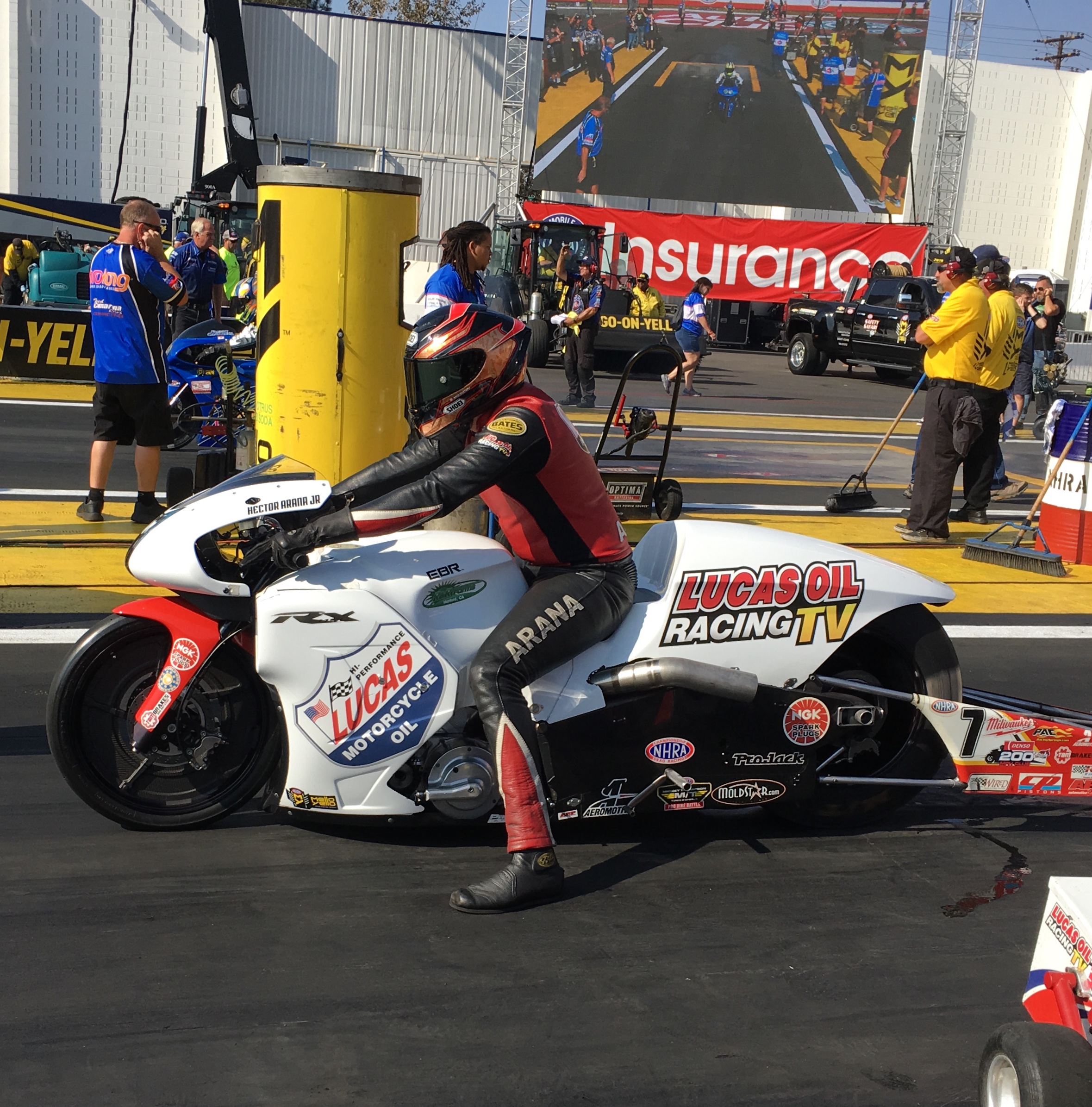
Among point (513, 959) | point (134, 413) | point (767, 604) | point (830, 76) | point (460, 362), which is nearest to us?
point (513, 959)

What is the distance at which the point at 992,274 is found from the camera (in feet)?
30.6

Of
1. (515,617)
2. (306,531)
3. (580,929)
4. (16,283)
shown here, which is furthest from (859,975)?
(16,283)

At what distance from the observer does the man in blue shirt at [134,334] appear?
7918 mm

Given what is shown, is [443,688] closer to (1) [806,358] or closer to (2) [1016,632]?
(2) [1016,632]

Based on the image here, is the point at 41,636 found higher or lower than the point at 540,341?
lower

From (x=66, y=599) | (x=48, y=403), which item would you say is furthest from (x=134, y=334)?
(x=48, y=403)

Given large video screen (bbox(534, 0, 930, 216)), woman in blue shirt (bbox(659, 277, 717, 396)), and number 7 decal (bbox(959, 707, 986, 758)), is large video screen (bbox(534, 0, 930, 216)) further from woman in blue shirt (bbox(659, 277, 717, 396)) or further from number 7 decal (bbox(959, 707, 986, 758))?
number 7 decal (bbox(959, 707, 986, 758))

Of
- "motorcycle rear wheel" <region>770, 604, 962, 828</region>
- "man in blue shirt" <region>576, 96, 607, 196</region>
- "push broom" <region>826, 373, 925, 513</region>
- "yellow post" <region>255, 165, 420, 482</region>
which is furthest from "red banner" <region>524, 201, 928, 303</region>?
"motorcycle rear wheel" <region>770, 604, 962, 828</region>

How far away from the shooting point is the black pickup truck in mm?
24172

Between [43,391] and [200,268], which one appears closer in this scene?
[200,268]

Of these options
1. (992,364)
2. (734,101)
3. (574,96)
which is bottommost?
(992,364)

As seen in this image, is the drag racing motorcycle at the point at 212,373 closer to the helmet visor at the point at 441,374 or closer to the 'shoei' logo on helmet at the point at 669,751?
the helmet visor at the point at 441,374

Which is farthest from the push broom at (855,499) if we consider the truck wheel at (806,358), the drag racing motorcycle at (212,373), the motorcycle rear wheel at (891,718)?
the truck wheel at (806,358)

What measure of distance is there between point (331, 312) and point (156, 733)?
12.6 feet
